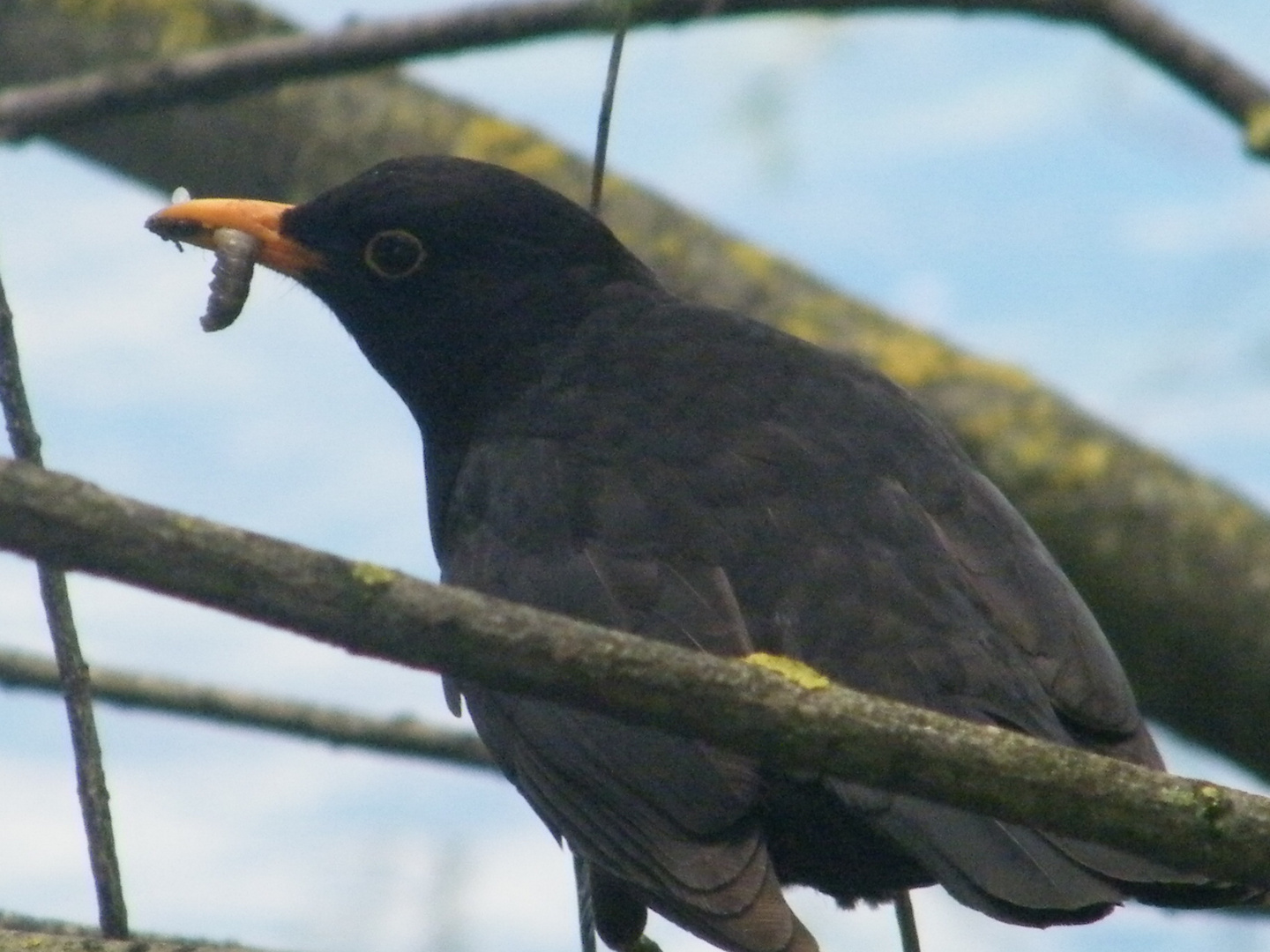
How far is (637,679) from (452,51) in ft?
12.1

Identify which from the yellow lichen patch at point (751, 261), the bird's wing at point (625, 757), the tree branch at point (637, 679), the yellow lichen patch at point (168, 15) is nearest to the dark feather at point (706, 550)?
the bird's wing at point (625, 757)

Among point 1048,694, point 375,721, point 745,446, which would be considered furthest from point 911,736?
point 375,721

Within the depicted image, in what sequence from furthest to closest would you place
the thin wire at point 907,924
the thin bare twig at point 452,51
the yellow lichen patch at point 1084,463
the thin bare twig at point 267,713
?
the yellow lichen patch at point 1084,463 → the thin bare twig at point 452,51 → the thin bare twig at point 267,713 → the thin wire at point 907,924

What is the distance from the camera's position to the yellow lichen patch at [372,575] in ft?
6.45

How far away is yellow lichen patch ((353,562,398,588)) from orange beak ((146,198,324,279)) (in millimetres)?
2670

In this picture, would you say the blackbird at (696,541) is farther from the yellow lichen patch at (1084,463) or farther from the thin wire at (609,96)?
the yellow lichen patch at (1084,463)

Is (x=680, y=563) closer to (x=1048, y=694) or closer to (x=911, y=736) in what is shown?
(x=1048, y=694)

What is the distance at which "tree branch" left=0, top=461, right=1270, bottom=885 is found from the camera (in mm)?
1907

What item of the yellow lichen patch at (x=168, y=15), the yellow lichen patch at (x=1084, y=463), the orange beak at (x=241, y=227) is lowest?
the yellow lichen patch at (x=1084, y=463)

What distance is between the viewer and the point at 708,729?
2.07 m

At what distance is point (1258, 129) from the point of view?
18.0ft

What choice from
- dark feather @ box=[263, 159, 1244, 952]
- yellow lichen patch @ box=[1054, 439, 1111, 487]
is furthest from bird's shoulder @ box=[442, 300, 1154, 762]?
yellow lichen patch @ box=[1054, 439, 1111, 487]

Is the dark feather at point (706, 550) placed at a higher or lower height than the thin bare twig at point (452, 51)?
lower

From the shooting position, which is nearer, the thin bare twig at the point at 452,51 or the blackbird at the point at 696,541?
the blackbird at the point at 696,541
